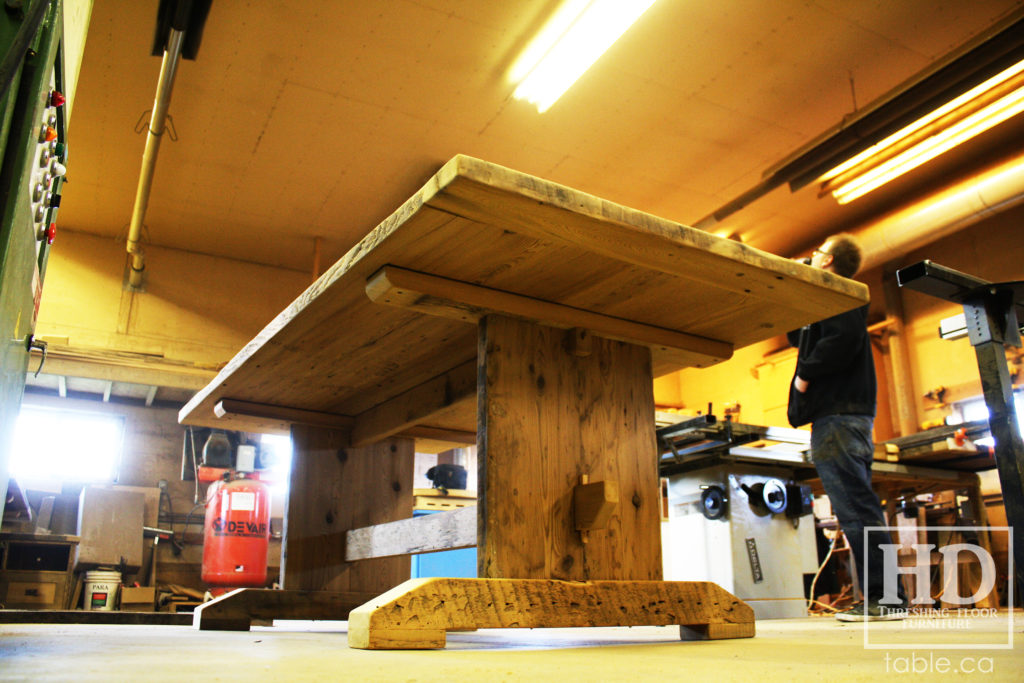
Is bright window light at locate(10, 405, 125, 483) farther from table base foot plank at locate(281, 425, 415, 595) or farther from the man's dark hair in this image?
the man's dark hair

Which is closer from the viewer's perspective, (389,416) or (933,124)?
(389,416)

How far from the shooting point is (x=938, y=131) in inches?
203

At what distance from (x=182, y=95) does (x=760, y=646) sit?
16.4ft

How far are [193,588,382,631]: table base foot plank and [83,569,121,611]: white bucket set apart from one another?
585cm

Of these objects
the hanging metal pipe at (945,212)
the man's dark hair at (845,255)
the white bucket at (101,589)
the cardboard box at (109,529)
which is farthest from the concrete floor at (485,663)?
the cardboard box at (109,529)

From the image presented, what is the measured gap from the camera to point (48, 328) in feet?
Answer: 20.8

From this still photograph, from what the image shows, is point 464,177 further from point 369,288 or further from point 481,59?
point 481,59

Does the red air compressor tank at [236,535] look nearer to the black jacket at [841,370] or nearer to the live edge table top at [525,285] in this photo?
the live edge table top at [525,285]

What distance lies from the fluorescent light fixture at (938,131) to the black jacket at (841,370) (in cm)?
286

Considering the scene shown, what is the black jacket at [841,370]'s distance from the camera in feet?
8.77

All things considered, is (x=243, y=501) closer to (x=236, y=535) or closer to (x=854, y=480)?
(x=236, y=535)

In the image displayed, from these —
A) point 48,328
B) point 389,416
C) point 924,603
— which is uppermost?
point 48,328

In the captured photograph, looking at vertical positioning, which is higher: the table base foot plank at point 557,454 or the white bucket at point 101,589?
the table base foot plank at point 557,454

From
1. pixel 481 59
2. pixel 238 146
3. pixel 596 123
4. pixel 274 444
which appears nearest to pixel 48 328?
pixel 238 146
